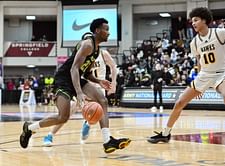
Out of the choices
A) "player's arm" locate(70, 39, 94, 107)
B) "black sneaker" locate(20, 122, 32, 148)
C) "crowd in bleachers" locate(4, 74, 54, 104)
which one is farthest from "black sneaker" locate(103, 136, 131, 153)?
"crowd in bleachers" locate(4, 74, 54, 104)

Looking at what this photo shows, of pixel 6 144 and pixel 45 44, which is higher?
pixel 45 44

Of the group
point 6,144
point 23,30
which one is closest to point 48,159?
point 6,144

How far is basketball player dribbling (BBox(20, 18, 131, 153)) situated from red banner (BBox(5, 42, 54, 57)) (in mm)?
29212

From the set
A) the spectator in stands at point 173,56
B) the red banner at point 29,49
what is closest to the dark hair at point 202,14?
the spectator in stands at point 173,56

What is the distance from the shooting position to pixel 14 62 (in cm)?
3559

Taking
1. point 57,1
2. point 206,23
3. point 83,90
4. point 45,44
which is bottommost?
point 83,90

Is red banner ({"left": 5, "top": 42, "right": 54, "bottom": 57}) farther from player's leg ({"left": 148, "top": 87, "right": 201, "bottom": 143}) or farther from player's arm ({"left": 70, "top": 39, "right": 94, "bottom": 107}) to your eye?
player's arm ({"left": 70, "top": 39, "right": 94, "bottom": 107})

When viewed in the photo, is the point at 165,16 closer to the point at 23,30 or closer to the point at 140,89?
the point at 23,30

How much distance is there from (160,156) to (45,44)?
101 feet

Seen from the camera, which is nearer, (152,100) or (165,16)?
(152,100)

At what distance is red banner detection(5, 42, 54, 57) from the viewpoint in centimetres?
3566

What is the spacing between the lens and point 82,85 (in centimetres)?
691

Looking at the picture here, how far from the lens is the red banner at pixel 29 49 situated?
117ft

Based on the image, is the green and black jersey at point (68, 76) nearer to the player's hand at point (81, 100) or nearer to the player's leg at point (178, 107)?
the player's hand at point (81, 100)
